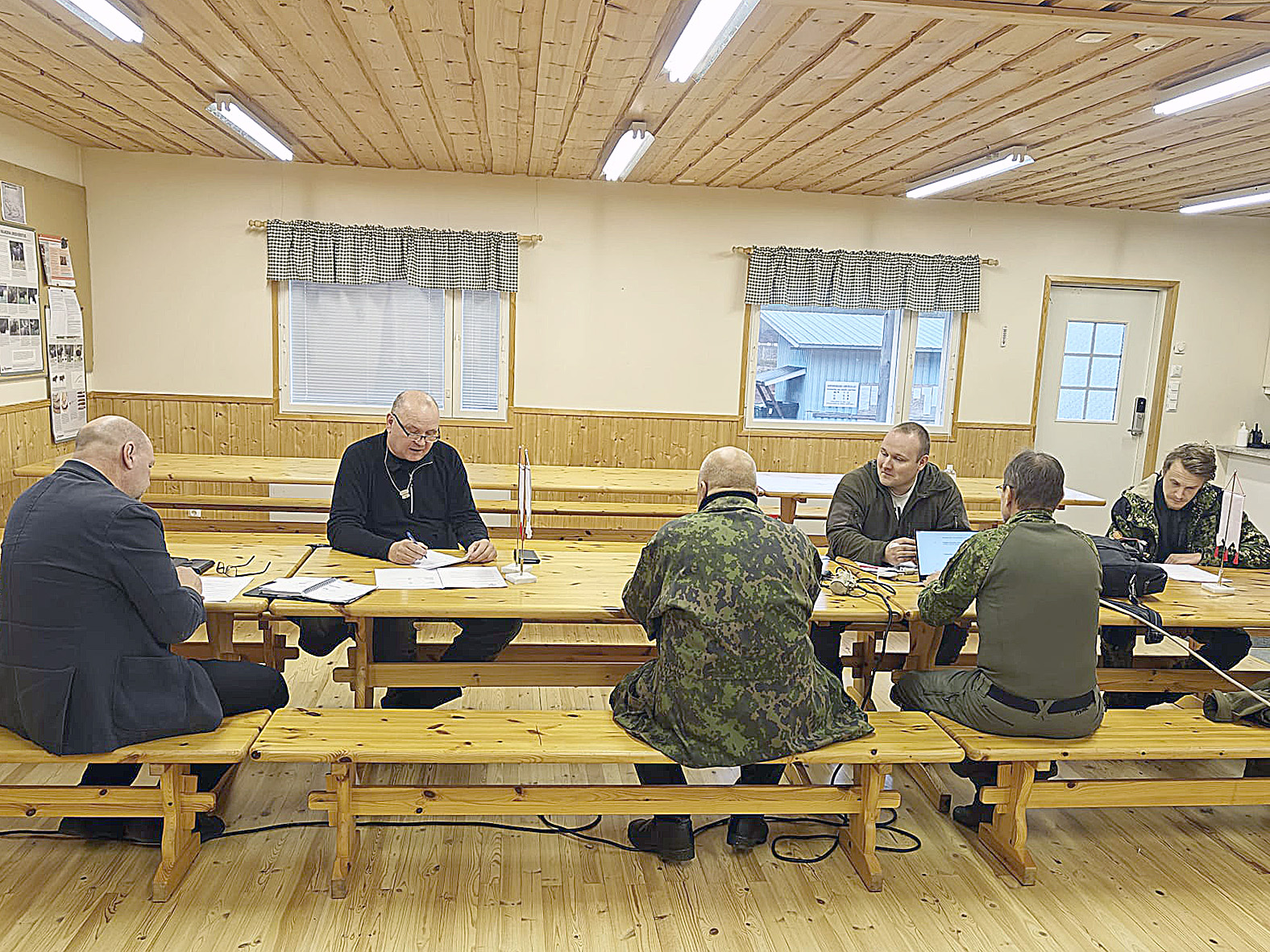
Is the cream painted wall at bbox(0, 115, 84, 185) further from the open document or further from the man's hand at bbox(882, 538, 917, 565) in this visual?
the man's hand at bbox(882, 538, 917, 565)

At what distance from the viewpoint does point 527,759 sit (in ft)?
8.24

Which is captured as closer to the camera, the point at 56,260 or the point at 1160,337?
the point at 56,260

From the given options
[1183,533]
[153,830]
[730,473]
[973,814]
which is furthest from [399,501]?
[1183,533]

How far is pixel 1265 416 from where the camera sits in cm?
710

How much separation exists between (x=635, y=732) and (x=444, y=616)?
2.25ft

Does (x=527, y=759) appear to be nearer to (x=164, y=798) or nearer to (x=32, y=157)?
(x=164, y=798)

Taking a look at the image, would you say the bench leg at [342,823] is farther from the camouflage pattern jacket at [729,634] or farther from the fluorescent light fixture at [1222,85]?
the fluorescent light fixture at [1222,85]

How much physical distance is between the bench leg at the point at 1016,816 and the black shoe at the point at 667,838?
0.94 metres

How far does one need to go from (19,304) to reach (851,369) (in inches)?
205

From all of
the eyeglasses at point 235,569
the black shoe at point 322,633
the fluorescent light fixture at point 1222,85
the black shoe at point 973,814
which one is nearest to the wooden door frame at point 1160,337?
the fluorescent light fixture at point 1222,85

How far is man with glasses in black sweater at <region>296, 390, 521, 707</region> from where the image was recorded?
3465 mm

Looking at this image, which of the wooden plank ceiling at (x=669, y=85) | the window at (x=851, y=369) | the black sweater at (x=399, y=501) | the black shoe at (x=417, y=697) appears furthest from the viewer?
the window at (x=851, y=369)

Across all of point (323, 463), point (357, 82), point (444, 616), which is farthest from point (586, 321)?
point (444, 616)

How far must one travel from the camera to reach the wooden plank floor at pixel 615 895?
96.3 inches
